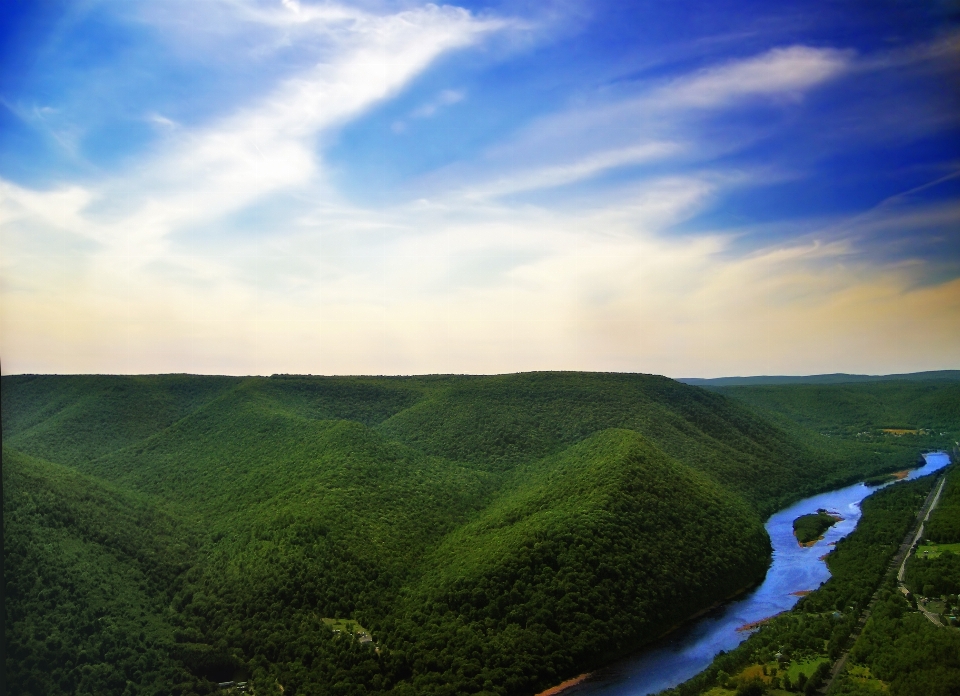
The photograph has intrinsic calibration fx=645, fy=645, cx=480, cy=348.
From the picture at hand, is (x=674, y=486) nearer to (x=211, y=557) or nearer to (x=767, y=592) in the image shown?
(x=767, y=592)

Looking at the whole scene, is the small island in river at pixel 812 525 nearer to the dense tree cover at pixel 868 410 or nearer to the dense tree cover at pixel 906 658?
the dense tree cover at pixel 868 410

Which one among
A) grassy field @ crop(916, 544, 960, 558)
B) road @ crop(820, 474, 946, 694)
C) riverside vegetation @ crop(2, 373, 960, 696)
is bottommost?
road @ crop(820, 474, 946, 694)

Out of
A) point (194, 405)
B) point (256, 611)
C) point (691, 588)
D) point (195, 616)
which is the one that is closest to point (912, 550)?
point (691, 588)

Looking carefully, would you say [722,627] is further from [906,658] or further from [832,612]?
[906,658]

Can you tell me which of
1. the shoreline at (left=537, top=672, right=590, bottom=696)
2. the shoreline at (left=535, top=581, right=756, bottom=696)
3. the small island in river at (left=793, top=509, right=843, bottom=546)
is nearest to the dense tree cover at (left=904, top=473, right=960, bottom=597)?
the shoreline at (left=535, top=581, right=756, bottom=696)

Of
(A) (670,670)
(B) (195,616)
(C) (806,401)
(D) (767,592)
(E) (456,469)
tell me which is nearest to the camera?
(B) (195,616)

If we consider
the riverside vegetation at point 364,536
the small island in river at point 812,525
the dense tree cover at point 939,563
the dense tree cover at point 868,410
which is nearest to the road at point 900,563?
the dense tree cover at point 939,563

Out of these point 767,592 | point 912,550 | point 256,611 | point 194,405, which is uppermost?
point 194,405

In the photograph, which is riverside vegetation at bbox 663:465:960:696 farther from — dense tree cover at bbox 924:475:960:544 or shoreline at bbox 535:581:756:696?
shoreline at bbox 535:581:756:696

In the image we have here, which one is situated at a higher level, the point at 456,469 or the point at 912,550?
the point at 456,469
